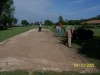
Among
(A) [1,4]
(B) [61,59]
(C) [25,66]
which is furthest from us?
(A) [1,4]

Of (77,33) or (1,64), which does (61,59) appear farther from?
(77,33)

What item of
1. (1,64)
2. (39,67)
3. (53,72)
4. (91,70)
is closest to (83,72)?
(91,70)

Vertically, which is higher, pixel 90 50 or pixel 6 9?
pixel 6 9

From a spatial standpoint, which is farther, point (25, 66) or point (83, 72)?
point (25, 66)

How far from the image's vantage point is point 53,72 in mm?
7270

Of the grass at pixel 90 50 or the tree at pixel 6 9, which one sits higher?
the tree at pixel 6 9

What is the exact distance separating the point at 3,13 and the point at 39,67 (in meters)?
55.1

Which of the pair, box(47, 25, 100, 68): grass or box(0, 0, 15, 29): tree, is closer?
box(47, 25, 100, 68): grass

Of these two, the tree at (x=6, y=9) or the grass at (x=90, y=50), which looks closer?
the grass at (x=90, y=50)

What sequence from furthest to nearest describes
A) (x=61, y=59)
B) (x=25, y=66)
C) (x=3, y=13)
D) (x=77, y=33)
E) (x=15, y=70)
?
(x=3, y=13) → (x=77, y=33) → (x=61, y=59) → (x=25, y=66) → (x=15, y=70)

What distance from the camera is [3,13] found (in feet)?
199

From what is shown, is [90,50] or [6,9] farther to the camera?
[6,9]

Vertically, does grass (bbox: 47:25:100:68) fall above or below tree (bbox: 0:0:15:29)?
below

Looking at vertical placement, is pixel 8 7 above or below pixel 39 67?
above
